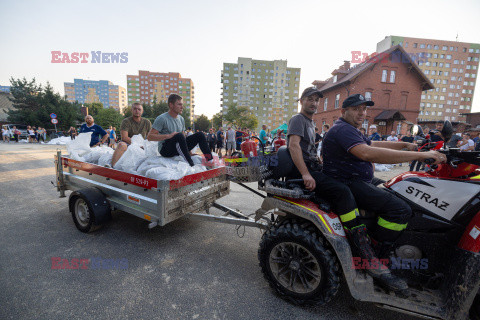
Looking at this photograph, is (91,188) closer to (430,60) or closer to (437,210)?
(437,210)

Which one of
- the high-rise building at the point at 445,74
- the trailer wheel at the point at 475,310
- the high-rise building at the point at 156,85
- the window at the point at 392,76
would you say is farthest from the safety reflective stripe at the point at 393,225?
the high-rise building at the point at 156,85

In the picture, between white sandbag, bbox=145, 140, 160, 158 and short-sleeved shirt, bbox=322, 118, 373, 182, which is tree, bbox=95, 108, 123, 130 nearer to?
white sandbag, bbox=145, 140, 160, 158

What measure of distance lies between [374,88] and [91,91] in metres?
145

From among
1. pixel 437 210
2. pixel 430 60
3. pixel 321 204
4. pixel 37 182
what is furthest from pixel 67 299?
pixel 430 60

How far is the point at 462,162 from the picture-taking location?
1875 millimetres

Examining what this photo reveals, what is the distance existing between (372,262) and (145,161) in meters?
3.24

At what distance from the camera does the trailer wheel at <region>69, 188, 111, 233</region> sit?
323 cm

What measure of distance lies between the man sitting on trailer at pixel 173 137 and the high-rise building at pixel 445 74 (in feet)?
288

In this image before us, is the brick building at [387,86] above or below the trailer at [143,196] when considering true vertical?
above

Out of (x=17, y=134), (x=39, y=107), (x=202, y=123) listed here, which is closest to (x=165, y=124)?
(x=17, y=134)

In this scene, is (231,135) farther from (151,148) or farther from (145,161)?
(145,161)

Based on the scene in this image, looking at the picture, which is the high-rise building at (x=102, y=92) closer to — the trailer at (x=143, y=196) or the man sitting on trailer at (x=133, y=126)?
the man sitting on trailer at (x=133, y=126)

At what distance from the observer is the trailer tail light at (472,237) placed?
1645 millimetres

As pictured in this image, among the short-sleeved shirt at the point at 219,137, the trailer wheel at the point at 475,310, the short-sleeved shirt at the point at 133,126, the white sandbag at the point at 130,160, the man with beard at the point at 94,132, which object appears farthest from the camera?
the short-sleeved shirt at the point at 219,137
